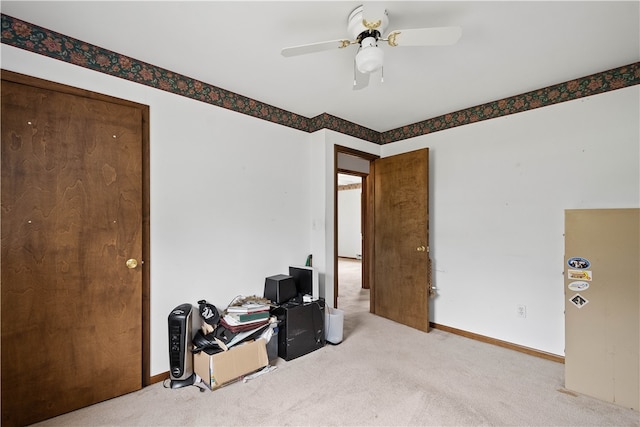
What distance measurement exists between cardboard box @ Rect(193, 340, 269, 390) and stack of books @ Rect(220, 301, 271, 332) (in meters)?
0.14

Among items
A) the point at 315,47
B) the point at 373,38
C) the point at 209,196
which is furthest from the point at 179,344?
the point at 373,38

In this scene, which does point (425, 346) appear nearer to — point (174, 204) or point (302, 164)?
point (302, 164)

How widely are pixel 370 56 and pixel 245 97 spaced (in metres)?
1.63

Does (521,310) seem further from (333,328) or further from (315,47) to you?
(315,47)

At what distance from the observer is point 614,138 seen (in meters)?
2.37

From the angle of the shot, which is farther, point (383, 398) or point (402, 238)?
point (402, 238)

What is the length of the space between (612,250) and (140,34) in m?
3.61

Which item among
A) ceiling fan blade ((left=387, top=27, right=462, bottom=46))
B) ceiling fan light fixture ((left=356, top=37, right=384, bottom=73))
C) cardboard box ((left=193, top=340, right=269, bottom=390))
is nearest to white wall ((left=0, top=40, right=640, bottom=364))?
cardboard box ((left=193, top=340, right=269, bottom=390))

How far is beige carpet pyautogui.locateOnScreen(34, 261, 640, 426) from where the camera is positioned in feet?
6.05

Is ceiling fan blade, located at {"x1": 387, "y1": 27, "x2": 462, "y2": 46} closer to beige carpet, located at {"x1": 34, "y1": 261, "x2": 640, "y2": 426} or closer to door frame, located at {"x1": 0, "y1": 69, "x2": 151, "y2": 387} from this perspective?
door frame, located at {"x1": 0, "y1": 69, "x2": 151, "y2": 387}

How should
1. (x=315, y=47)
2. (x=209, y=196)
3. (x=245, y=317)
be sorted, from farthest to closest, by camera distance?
(x=209, y=196) → (x=245, y=317) → (x=315, y=47)

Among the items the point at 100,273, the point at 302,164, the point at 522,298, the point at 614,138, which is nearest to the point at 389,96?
the point at 302,164

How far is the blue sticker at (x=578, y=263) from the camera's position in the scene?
2.21 metres

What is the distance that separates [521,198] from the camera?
2830 mm
